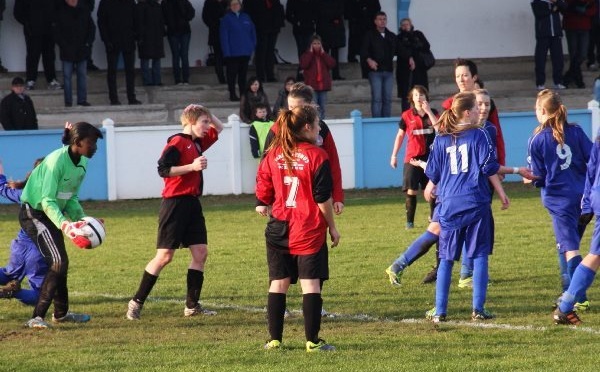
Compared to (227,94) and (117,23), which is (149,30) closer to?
(117,23)

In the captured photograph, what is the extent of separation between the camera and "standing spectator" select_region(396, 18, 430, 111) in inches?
983

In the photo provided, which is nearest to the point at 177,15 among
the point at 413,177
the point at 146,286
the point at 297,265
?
the point at 413,177

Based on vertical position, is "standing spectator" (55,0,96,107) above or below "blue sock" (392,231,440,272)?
above

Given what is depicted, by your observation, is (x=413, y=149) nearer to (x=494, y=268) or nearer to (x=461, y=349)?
(x=494, y=268)

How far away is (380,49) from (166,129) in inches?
199

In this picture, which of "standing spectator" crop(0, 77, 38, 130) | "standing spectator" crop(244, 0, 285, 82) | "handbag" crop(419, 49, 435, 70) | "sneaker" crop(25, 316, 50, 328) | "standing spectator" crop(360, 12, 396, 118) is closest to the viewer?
"sneaker" crop(25, 316, 50, 328)

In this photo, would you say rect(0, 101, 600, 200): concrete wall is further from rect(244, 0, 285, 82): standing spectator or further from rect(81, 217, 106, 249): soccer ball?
rect(81, 217, 106, 249): soccer ball

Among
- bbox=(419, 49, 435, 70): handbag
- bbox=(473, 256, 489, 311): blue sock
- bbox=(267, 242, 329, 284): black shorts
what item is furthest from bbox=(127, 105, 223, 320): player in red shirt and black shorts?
bbox=(419, 49, 435, 70): handbag

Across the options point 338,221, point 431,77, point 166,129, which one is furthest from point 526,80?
point 338,221

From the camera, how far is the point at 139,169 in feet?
71.3

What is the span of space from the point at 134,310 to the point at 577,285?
3.60m

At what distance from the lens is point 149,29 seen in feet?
80.8

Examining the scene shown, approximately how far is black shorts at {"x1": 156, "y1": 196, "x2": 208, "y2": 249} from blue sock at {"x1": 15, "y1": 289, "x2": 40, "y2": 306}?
1.30 metres

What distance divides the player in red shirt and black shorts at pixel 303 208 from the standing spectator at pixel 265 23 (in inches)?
685
